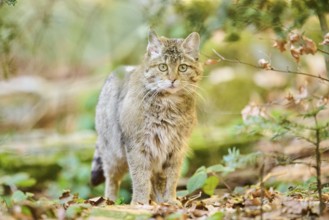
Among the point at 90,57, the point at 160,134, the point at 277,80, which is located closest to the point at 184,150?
the point at 160,134

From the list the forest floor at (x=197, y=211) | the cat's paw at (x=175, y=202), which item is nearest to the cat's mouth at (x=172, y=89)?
the cat's paw at (x=175, y=202)

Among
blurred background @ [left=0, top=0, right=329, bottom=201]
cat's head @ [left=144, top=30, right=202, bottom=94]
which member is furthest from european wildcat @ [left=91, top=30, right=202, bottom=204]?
blurred background @ [left=0, top=0, right=329, bottom=201]

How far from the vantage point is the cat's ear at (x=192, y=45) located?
4.92 meters

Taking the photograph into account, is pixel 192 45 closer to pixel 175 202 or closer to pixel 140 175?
pixel 140 175

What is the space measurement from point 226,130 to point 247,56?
2.67 meters

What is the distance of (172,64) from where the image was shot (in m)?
4.94

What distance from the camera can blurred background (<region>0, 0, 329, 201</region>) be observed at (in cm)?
452

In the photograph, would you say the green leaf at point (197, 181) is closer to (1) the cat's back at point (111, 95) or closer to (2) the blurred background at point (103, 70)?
(2) the blurred background at point (103, 70)

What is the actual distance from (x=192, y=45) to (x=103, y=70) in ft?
24.0

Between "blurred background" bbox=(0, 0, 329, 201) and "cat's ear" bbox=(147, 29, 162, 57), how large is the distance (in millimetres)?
220

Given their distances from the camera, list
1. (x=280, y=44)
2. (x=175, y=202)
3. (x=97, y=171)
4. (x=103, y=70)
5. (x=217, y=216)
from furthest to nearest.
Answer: (x=103, y=70) < (x=97, y=171) < (x=175, y=202) < (x=280, y=44) < (x=217, y=216)

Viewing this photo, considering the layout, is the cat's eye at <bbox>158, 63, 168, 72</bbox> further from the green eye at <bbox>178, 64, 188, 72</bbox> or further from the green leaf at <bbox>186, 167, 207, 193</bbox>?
the green leaf at <bbox>186, 167, 207, 193</bbox>

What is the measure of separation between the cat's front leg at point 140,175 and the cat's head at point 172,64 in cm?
58

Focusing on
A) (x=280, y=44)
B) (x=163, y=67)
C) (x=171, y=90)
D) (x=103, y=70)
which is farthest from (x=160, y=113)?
(x=103, y=70)
